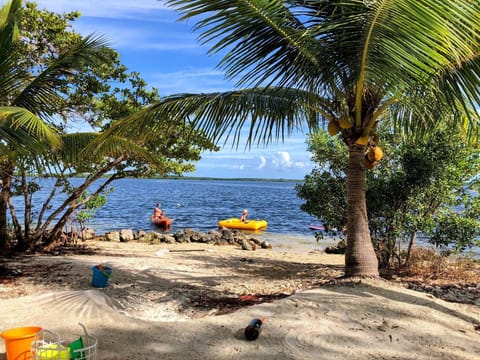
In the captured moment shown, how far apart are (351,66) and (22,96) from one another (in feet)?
18.3

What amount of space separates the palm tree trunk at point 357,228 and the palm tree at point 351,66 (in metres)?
0.02

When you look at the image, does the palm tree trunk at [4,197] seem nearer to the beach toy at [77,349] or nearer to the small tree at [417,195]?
the beach toy at [77,349]

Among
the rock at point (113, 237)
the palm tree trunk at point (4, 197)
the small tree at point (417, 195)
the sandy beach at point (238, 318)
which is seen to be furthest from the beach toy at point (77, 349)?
the rock at point (113, 237)

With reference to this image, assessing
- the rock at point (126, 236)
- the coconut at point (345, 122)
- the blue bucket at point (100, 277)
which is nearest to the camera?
the coconut at point (345, 122)

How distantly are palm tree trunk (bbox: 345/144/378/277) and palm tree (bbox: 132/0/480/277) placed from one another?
2 cm

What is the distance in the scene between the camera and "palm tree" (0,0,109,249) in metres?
5.42

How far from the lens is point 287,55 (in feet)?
16.0

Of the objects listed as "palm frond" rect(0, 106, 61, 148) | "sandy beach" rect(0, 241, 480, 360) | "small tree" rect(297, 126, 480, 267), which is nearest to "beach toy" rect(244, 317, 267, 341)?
"sandy beach" rect(0, 241, 480, 360)

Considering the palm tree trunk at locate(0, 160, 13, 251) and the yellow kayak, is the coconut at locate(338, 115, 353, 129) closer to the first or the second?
the palm tree trunk at locate(0, 160, 13, 251)

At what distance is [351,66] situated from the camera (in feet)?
15.4

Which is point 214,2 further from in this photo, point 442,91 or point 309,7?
point 442,91

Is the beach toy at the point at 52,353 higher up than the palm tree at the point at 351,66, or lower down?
lower down

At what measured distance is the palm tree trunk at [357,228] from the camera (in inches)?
241

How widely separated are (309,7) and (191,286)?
4954 mm
